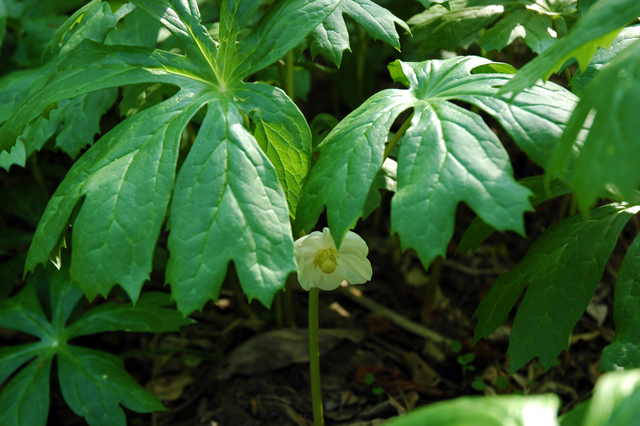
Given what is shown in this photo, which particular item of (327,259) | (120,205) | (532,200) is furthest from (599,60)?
(120,205)

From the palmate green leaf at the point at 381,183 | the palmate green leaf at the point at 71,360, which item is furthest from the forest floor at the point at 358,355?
the palmate green leaf at the point at 381,183

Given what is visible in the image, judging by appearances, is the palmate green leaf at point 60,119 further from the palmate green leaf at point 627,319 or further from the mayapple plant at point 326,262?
the palmate green leaf at point 627,319

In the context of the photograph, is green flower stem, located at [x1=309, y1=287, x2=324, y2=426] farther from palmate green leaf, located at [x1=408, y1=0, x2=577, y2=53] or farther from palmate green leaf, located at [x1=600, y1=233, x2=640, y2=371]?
palmate green leaf, located at [x1=408, y1=0, x2=577, y2=53]

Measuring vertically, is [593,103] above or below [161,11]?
below

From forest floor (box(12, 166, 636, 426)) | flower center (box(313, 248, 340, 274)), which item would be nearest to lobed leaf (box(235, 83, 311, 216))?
flower center (box(313, 248, 340, 274))

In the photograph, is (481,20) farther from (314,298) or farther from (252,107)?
(314,298)

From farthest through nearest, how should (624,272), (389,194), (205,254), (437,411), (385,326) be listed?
(389,194)
(385,326)
(624,272)
(205,254)
(437,411)

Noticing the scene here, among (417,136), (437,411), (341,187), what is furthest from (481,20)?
(437,411)
